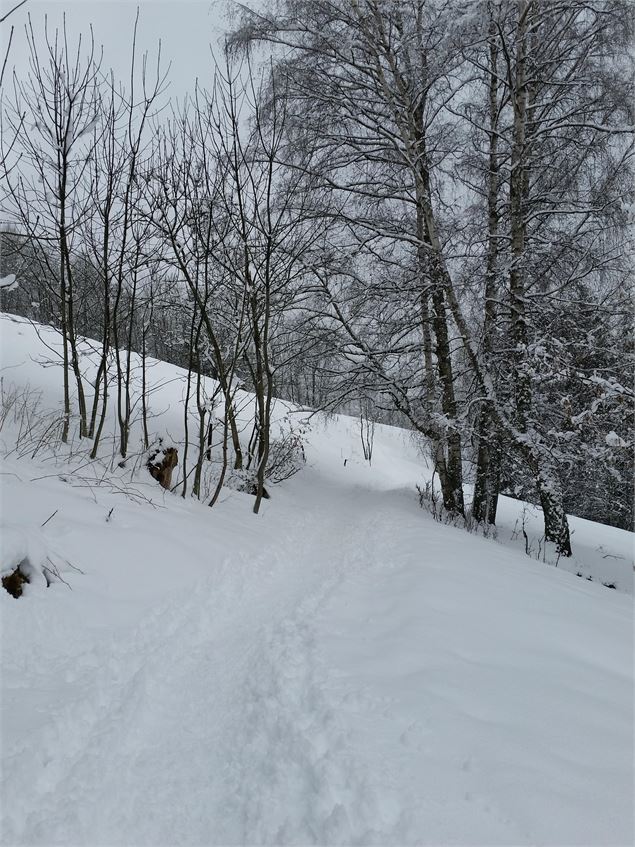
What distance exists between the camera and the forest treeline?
582 cm

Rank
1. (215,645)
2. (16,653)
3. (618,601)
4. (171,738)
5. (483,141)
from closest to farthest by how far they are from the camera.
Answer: (171,738), (16,653), (215,645), (618,601), (483,141)

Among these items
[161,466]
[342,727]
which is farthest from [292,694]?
[161,466]

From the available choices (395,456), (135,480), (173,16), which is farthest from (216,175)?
(395,456)

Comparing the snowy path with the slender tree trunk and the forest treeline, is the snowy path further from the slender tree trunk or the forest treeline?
the slender tree trunk

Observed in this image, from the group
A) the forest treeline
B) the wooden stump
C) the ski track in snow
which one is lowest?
the ski track in snow

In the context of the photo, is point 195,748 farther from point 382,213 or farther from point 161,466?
point 382,213

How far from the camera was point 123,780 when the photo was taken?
5.76ft

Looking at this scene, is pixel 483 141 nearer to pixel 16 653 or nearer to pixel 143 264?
pixel 143 264

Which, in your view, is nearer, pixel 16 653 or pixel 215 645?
pixel 16 653

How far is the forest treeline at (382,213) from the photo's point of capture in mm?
5820

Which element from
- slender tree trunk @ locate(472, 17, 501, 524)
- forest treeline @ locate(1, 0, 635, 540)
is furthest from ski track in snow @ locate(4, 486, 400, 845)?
slender tree trunk @ locate(472, 17, 501, 524)

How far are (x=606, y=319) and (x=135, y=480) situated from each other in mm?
6803

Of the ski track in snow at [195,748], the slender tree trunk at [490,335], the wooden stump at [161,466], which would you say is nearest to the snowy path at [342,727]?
the ski track in snow at [195,748]

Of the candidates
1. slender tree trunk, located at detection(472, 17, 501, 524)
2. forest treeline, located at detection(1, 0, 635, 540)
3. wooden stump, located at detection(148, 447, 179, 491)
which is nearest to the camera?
forest treeline, located at detection(1, 0, 635, 540)
